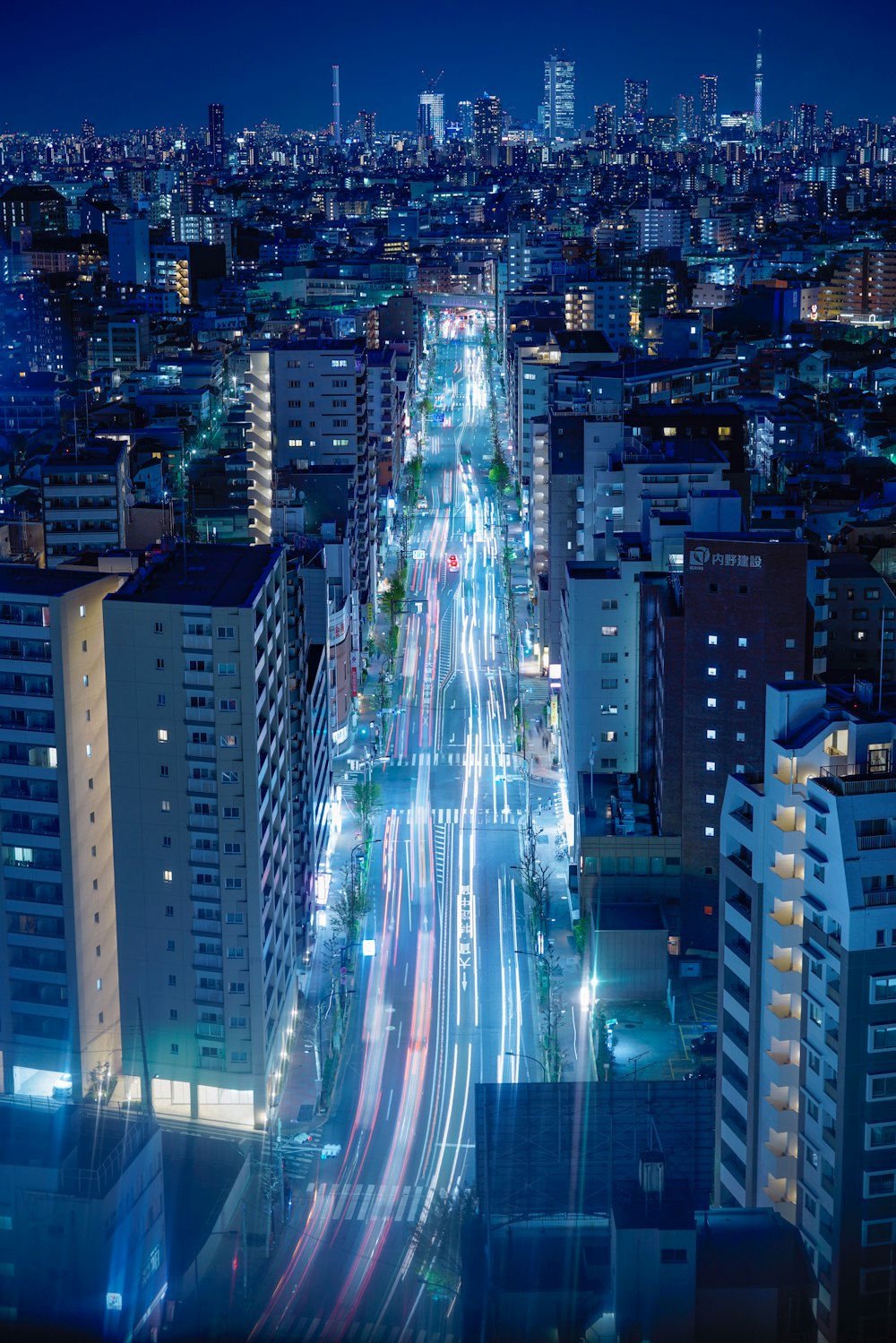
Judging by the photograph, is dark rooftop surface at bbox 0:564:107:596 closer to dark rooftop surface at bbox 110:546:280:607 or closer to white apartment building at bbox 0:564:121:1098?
white apartment building at bbox 0:564:121:1098

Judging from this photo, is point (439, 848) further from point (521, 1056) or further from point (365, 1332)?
point (365, 1332)

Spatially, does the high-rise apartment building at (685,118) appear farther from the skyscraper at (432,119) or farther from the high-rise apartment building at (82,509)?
the high-rise apartment building at (82,509)

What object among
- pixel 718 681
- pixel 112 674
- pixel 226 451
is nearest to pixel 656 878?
pixel 718 681

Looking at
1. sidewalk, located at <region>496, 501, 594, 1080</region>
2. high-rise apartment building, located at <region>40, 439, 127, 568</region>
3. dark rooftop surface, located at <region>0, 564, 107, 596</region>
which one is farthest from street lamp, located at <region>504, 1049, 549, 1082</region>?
high-rise apartment building, located at <region>40, 439, 127, 568</region>

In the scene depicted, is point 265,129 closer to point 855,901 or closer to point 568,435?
point 568,435

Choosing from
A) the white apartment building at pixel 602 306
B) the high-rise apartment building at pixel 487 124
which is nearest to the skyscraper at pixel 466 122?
the high-rise apartment building at pixel 487 124

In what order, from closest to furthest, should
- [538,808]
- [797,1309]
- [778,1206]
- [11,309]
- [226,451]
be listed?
[797,1309]
[778,1206]
[538,808]
[226,451]
[11,309]
